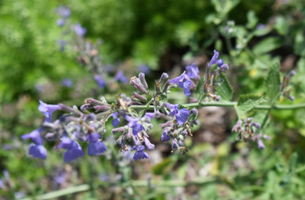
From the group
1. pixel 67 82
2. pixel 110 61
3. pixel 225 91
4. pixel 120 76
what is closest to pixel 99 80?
pixel 120 76

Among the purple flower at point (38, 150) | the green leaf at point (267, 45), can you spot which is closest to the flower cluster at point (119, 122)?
the purple flower at point (38, 150)

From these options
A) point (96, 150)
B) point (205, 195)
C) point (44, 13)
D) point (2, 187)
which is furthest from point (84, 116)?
point (44, 13)

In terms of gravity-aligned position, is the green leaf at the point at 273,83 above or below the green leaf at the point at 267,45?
below

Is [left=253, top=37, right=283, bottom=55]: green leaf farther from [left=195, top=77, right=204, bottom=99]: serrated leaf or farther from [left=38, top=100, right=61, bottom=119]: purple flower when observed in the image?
[left=38, top=100, right=61, bottom=119]: purple flower

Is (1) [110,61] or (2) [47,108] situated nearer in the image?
(2) [47,108]

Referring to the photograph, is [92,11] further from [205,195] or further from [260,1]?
[205,195]

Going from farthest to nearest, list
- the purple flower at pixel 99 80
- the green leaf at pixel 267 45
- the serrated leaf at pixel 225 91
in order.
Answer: the purple flower at pixel 99 80, the green leaf at pixel 267 45, the serrated leaf at pixel 225 91

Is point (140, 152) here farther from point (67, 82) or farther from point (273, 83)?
point (67, 82)

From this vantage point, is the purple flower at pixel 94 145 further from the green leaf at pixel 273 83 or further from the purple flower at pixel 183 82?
the green leaf at pixel 273 83

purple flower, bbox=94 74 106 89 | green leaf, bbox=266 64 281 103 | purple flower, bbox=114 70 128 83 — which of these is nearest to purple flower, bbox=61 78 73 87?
purple flower, bbox=114 70 128 83
